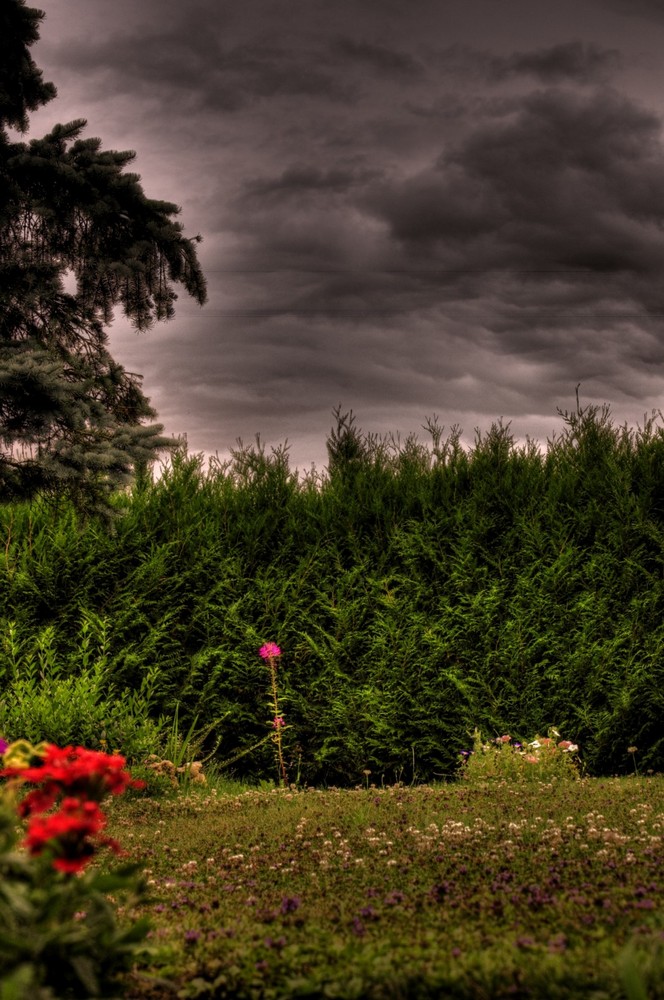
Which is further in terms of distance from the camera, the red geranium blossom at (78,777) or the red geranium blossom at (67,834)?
the red geranium blossom at (78,777)

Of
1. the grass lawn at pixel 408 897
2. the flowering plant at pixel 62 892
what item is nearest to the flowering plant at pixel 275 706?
the grass lawn at pixel 408 897

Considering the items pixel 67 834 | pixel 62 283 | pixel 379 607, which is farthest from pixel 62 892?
pixel 62 283

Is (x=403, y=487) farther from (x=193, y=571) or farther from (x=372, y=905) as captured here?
(x=372, y=905)

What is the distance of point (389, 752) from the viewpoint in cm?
793

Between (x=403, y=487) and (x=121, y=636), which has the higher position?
(x=403, y=487)

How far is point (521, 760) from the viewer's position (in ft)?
22.9

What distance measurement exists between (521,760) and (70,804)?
211 inches

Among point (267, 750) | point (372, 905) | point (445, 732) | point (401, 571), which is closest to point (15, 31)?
point (401, 571)

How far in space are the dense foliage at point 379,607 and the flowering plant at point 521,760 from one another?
0.38 metres

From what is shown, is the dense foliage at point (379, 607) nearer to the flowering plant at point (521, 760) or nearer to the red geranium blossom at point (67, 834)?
the flowering plant at point (521, 760)

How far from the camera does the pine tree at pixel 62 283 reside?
21.0 feet

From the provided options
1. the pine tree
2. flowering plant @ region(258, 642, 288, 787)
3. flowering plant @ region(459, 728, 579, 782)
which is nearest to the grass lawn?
flowering plant @ region(459, 728, 579, 782)

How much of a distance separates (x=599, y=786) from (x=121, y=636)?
4.61 meters

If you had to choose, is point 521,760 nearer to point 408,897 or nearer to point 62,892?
point 408,897
